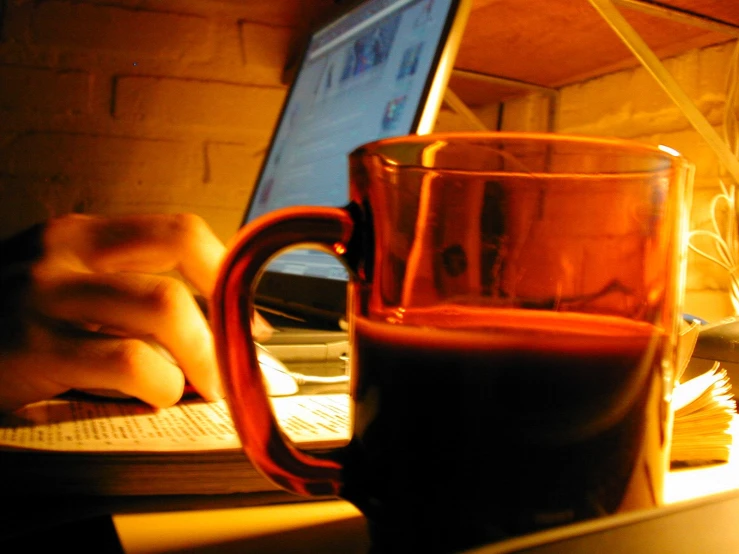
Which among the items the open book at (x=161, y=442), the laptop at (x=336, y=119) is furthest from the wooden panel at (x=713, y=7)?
the open book at (x=161, y=442)

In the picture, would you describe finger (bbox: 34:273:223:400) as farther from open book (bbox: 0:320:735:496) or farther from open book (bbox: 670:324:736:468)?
open book (bbox: 670:324:736:468)

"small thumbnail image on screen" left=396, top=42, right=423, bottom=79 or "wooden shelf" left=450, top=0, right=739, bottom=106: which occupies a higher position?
"wooden shelf" left=450, top=0, right=739, bottom=106

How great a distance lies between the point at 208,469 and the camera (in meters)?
0.29

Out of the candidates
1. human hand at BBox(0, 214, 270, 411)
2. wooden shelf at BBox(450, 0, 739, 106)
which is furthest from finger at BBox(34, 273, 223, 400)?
wooden shelf at BBox(450, 0, 739, 106)

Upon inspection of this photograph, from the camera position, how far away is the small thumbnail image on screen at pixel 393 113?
61 centimetres

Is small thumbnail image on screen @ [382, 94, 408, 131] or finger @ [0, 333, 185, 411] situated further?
small thumbnail image on screen @ [382, 94, 408, 131]

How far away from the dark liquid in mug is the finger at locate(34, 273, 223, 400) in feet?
0.54

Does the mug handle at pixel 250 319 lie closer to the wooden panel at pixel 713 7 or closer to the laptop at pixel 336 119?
the laptop at pixel 336 119

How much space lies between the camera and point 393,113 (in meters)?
0.62

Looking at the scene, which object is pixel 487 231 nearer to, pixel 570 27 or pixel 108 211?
pixel 570 27

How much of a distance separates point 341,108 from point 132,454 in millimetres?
577

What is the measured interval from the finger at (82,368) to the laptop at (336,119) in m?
0.15

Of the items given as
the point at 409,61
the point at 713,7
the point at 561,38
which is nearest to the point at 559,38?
the point at 561,38

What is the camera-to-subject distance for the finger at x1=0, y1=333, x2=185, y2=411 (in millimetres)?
351
